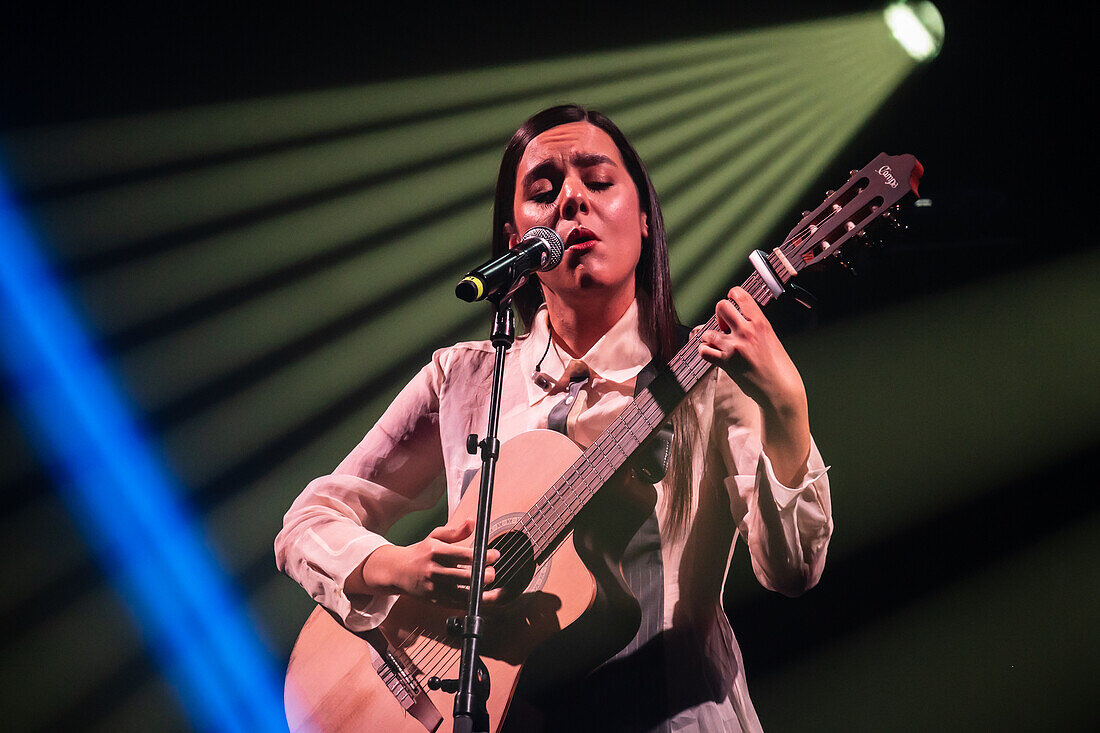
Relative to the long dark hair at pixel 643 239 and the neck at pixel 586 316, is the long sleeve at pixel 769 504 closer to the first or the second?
the long dark hair at pixel 643 239

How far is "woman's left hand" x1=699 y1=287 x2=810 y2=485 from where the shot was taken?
175 centimetres

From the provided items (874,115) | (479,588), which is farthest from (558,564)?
(874,115)

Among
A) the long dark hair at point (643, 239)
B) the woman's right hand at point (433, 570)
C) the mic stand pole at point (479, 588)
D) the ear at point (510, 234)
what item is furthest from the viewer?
the ear at point (510, 234)

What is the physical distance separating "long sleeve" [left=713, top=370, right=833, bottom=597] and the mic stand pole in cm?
59

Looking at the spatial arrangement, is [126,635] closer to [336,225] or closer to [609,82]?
[336,225]

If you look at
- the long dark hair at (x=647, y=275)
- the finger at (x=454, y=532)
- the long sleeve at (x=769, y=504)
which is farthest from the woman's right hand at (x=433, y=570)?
the long sleeve at (x=769, y=504)

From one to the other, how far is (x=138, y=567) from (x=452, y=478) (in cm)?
114

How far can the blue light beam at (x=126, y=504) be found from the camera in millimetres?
2436

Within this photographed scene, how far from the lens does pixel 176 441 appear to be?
2668 millimetres

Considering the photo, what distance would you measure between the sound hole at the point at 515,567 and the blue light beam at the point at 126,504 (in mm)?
891

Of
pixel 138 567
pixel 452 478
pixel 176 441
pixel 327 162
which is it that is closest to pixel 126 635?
pixel 138 567

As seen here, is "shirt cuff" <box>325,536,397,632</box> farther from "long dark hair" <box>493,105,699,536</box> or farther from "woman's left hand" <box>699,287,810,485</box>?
"woman's left hand" <box>699,287,810,485</box>

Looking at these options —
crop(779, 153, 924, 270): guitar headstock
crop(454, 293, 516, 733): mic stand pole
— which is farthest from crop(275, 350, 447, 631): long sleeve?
crop(779, 153, 924, 270): guitar headstock

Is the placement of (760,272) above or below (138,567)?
below
